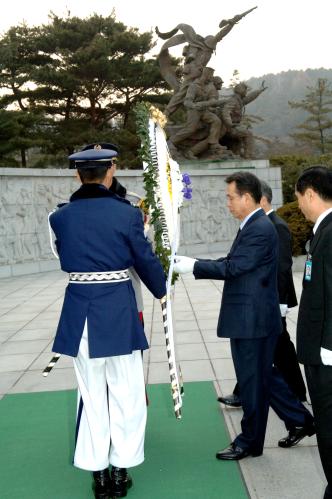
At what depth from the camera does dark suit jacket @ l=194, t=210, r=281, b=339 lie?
3090 mm

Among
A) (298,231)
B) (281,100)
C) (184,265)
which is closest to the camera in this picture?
(184,265)

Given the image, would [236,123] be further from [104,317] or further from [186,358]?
[104,317]

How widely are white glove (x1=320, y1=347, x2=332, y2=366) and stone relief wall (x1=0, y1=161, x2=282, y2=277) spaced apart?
11.3m

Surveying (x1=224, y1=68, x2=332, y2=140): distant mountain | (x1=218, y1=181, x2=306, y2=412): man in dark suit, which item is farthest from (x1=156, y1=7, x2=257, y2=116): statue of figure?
(x1=224, y1=68, x2=332, y2=140): distant mountain

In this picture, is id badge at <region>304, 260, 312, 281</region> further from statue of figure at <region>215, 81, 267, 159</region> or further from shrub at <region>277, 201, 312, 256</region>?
statue of figure at <region>215, 81, 267, 159</region>

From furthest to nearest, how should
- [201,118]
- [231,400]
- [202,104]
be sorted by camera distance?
1. [201,118]
2. [202,104]
3. [231,400]

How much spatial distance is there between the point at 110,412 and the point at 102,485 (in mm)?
362

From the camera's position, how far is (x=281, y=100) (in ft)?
270

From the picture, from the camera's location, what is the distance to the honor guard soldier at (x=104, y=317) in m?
2.80

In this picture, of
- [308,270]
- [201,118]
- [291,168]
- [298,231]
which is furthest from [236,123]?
[308,270]

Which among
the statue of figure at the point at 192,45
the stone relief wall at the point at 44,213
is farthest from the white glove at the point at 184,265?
the statue of figure at the point at 192,45

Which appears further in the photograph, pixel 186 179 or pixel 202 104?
pixel 202 104

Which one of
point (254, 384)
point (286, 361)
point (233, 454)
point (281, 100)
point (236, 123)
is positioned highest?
point (281, 100)

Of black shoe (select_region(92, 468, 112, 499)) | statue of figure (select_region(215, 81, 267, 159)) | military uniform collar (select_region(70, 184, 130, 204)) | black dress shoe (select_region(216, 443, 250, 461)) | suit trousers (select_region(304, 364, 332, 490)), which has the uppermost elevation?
statue of figure (select_region(215, 81, 267, 159))
